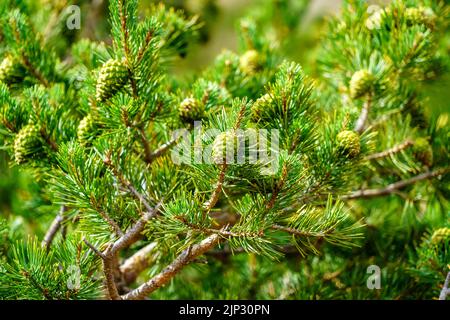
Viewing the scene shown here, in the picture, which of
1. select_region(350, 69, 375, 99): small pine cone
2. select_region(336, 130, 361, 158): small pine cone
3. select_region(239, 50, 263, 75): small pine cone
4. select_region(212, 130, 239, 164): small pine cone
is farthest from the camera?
select_region(239, 50, 263, 75): small pine cone

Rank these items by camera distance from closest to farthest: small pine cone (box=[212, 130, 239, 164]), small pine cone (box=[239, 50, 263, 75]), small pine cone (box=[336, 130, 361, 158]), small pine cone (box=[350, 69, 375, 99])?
small pine cone (box=[212, 130, 239, 164]) < small pine cone (box=[336, 130, 361, 158]) < small pine cone (box=[350, 69, 375, 99]) < small pine cone (box=[239, 50, 263, 75])

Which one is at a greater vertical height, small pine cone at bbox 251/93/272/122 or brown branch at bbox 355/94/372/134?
brown branch at bbox 355/94/372/134

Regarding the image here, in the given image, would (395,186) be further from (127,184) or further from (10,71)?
(10,71)

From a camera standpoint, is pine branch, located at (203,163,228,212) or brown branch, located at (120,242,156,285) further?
brown branch, located at (120,242,156,285)

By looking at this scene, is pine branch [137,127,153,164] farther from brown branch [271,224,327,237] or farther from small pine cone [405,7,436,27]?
small pine cone [405,7,436,27]

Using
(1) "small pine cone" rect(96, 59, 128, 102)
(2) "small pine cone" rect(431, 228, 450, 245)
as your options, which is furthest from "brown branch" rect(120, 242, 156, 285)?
(2) "small pine cone" rect(431, 228, 450, 245)

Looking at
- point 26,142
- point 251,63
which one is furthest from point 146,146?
point 251,63
